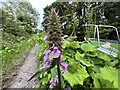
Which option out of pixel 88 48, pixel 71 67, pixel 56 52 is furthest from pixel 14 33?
pixel 56 52

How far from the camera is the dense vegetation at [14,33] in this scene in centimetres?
343

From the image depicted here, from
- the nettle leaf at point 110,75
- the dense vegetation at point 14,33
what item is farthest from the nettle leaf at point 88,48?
the dense vegetation at point 14,33

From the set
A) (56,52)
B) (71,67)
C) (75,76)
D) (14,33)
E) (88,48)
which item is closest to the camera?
(56,52)

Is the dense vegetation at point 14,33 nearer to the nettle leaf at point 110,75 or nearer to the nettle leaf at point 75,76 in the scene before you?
the nettle leaf at point 75,76

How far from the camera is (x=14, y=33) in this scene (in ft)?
22.4

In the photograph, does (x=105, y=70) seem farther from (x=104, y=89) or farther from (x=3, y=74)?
(x=3, y=74)

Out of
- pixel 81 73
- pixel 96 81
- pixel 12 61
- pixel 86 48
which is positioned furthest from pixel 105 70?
pixel 12 61

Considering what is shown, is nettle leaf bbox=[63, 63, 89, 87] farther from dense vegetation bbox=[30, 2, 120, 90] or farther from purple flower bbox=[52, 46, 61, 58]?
purple flower bbox=[52, 46, 61, 58]

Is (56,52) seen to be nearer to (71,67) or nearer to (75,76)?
(71,67)

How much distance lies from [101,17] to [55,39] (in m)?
5.63

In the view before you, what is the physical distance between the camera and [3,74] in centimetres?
261

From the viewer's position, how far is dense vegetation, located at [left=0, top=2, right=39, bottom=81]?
11.3 feet

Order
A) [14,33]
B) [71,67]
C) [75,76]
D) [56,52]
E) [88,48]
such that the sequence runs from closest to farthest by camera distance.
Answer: [56,52] < [71,67] < [75,76] < [88,48] < [14,33]

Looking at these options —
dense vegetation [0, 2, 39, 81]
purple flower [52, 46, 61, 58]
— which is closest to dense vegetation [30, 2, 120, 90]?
purple flower [52, 46, 61, 58]
